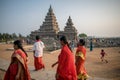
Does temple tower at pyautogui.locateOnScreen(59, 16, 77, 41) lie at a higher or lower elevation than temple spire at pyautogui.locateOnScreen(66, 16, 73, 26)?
lower

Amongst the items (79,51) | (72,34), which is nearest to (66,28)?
(72,34)

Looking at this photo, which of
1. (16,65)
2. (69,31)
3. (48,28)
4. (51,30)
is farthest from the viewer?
(69,31)

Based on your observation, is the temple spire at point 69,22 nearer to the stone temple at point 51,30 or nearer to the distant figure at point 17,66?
the stone temple at point 51,30

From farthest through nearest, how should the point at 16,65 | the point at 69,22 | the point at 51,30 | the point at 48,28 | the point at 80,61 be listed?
the point at 69,22, the point at 48,28, the point at 51,30, the point at 80,61, the point at 16,65

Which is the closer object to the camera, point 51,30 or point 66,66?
point 66,66

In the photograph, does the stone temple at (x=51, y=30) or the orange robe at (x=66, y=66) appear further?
the stone temple at (x=51, y=30)

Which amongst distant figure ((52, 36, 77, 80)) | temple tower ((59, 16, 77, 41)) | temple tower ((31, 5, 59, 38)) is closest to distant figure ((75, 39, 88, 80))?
distant figure ((52, 36, 77, 80))

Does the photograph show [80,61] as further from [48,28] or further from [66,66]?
[48,28]

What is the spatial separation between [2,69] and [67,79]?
621cm

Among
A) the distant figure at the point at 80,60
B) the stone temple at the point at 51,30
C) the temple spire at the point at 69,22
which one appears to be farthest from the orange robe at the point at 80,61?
the temple spire at the point at 69,22

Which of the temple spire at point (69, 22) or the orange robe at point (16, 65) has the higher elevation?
the temple spire at point (69, 22)

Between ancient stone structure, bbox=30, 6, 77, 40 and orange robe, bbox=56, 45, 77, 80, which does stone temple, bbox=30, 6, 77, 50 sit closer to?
ancient stone structure, bbox=30, 6, 77, 40

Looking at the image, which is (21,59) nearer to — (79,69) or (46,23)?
(79,69)

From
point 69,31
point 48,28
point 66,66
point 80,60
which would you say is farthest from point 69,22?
point 66,66
